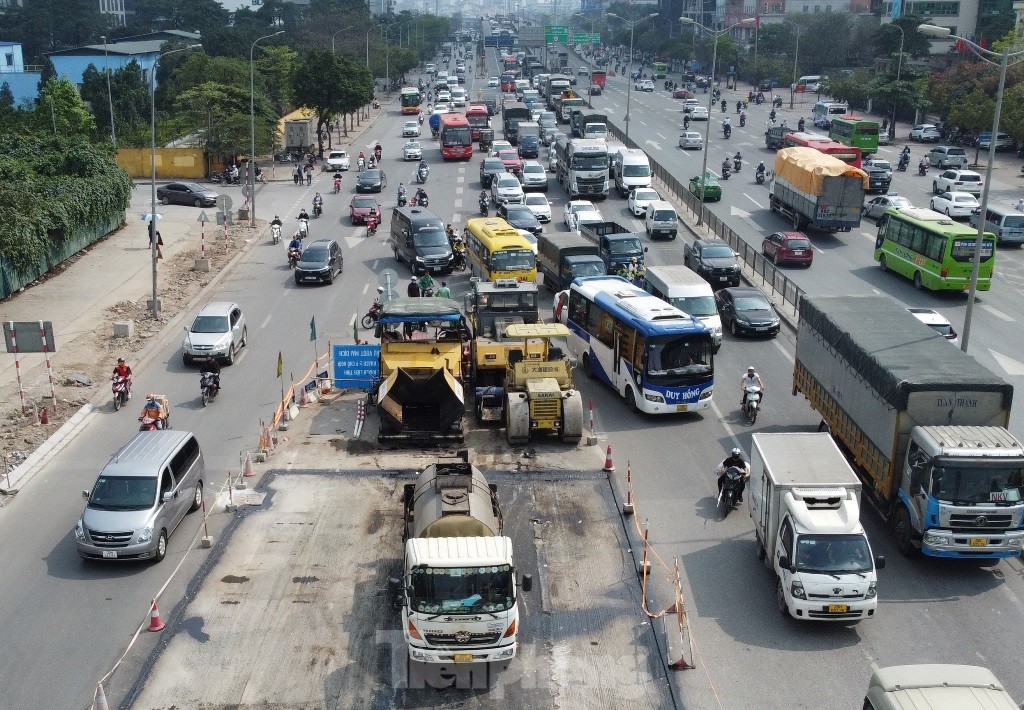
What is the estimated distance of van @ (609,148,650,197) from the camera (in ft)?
195

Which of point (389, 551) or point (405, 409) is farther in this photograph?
point (405, 409)

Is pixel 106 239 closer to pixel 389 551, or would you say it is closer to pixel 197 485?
pixel 197 485

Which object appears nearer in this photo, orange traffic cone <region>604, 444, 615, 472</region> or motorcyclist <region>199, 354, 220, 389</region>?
orange traffic cone <region>604, 444, 615, 472</region>

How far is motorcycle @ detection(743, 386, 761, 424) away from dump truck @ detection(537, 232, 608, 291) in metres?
10.8

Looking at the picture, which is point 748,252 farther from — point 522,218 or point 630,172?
point 630,172

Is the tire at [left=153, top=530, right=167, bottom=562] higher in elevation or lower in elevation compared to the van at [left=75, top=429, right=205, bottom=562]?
lower

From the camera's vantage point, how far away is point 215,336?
32281mm

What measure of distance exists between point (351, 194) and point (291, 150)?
1388cm

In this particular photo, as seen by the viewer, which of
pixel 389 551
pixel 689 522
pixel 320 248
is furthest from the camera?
pixel 320 248

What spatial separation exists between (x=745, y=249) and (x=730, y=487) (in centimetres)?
2347

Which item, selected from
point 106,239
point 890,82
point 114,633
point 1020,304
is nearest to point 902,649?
point 114,633

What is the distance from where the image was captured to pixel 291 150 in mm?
75125

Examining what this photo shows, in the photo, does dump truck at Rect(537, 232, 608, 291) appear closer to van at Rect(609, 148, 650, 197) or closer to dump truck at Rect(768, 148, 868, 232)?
dump truck at Rect(768, 148, 868, 232)

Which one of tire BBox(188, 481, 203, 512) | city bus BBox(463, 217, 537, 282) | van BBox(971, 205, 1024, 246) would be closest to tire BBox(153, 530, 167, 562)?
tire BBox(188, 481, 203, 512)
